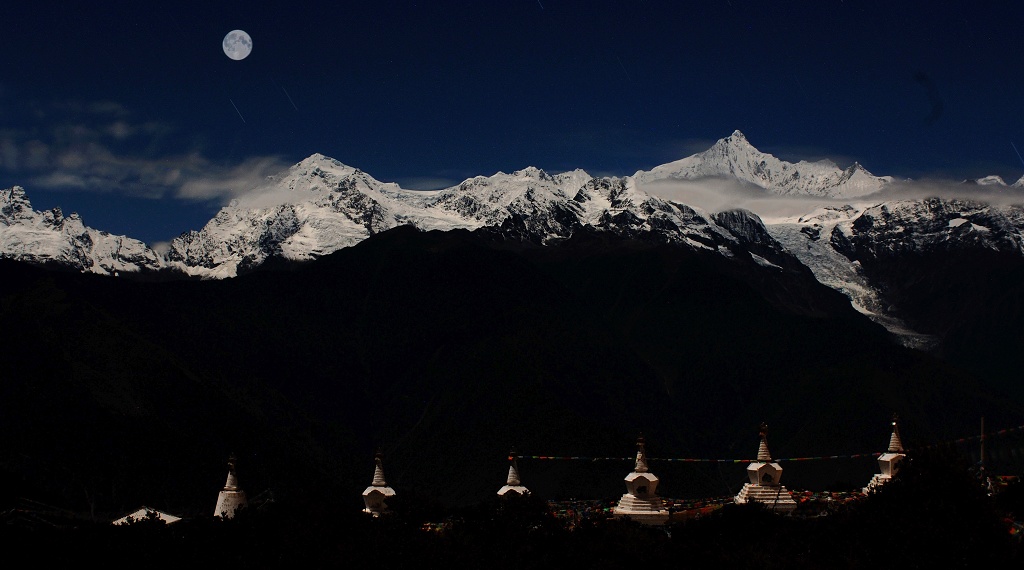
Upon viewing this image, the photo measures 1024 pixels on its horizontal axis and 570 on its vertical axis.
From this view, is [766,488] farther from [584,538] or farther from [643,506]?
[584,538]

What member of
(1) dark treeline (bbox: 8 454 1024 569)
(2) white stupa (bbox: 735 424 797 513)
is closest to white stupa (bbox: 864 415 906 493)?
(1) dark treeline (bbox: 8 454 1024 569)

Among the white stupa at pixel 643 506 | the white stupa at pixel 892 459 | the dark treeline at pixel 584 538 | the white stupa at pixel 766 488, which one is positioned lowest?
the dark treeline at pixel 584 538

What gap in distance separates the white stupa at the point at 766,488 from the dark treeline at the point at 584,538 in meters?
1.08

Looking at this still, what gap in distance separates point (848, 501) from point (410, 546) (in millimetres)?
33982

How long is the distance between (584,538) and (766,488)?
13692 mm

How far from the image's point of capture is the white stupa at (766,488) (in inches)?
4729

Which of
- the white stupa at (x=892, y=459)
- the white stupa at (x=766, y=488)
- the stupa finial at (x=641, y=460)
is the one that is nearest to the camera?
the stupa finial at (x=641, y=460)

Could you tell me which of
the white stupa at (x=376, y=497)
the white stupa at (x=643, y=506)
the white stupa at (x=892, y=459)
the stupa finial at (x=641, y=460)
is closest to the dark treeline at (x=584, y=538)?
the white stupa at (x=643, y=506)

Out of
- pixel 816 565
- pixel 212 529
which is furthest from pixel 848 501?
pixel 212 529

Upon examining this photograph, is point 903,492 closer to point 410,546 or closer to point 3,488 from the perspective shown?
point 410,546

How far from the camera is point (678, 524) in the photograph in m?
123

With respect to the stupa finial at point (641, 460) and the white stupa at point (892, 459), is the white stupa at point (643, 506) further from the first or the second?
the white stupa at point (892, 459)

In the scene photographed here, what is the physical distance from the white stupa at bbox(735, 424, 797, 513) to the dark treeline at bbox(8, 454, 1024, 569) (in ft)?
3.53

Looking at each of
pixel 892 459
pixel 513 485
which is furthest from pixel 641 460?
pixel 513 485
